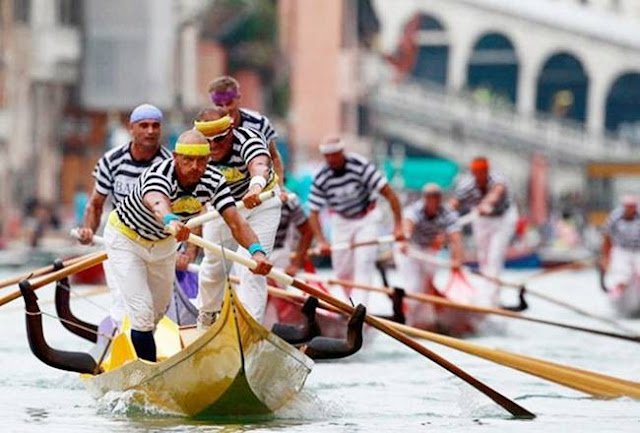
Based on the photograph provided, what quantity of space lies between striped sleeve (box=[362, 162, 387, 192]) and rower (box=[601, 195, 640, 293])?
6679 mm

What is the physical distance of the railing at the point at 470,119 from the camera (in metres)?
68.4

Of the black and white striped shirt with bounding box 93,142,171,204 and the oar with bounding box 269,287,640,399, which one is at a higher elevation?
the black and white striped shirt with bounding box 93,142,171,204

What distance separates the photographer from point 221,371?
473 inches

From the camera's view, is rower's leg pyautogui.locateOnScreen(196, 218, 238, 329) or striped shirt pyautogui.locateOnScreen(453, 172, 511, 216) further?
striped shirt pyautogui.locateOnScreen(453, 172, 511, 216)

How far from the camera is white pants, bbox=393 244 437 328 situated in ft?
65.2

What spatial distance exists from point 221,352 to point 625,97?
7054 centimetres

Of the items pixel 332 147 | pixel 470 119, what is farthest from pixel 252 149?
pixel 470 119

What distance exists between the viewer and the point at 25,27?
45.1 meters

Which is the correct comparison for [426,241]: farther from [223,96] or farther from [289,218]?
[223,96]

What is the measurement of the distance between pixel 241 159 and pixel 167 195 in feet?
4.90

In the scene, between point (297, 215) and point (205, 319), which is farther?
point (297, 215)

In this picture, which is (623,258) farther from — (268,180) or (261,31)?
(261,31)

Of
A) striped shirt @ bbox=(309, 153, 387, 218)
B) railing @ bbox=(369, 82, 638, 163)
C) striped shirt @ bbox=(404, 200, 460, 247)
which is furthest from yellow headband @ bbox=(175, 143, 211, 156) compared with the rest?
railing @ bbox=(369, 82, 638, 163)

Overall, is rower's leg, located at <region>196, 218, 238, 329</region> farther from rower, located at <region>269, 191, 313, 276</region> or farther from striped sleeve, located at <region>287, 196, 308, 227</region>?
striped sleeve, located at <region>287, 196, 308, 227</region>
